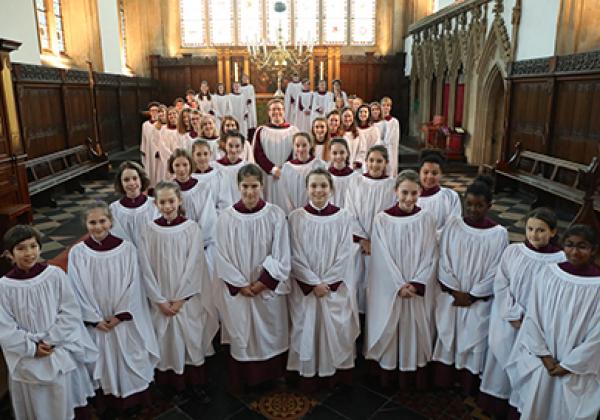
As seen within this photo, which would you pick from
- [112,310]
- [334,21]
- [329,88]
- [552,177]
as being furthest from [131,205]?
[334,21]

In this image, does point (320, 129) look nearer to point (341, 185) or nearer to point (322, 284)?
point (341, 185)

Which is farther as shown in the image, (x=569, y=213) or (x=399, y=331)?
(x=569, y=213)

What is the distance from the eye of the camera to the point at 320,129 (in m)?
5.89

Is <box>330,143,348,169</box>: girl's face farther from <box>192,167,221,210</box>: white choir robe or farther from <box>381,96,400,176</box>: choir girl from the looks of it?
<box>381,96,400,176</box>: choir girl

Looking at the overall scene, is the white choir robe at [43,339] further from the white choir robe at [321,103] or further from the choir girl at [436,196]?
the white choir robe at [321,103]

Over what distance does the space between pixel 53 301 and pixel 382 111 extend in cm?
755

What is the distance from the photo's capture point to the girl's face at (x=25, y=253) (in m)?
2.88

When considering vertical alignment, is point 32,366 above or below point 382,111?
below

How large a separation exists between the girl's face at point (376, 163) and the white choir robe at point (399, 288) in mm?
971

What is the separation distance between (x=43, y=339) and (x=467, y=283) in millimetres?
2823

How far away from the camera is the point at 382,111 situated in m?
9.39

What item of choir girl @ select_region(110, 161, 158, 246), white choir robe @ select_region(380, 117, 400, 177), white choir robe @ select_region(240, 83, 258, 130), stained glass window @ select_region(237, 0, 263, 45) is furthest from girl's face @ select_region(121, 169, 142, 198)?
stained glass window @ select_region(237, 0, 263, 45)

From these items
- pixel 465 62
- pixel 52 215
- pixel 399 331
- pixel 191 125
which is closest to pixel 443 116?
pixel 465 62

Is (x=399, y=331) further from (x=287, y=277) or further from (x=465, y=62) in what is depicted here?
(x=465, y=62)
